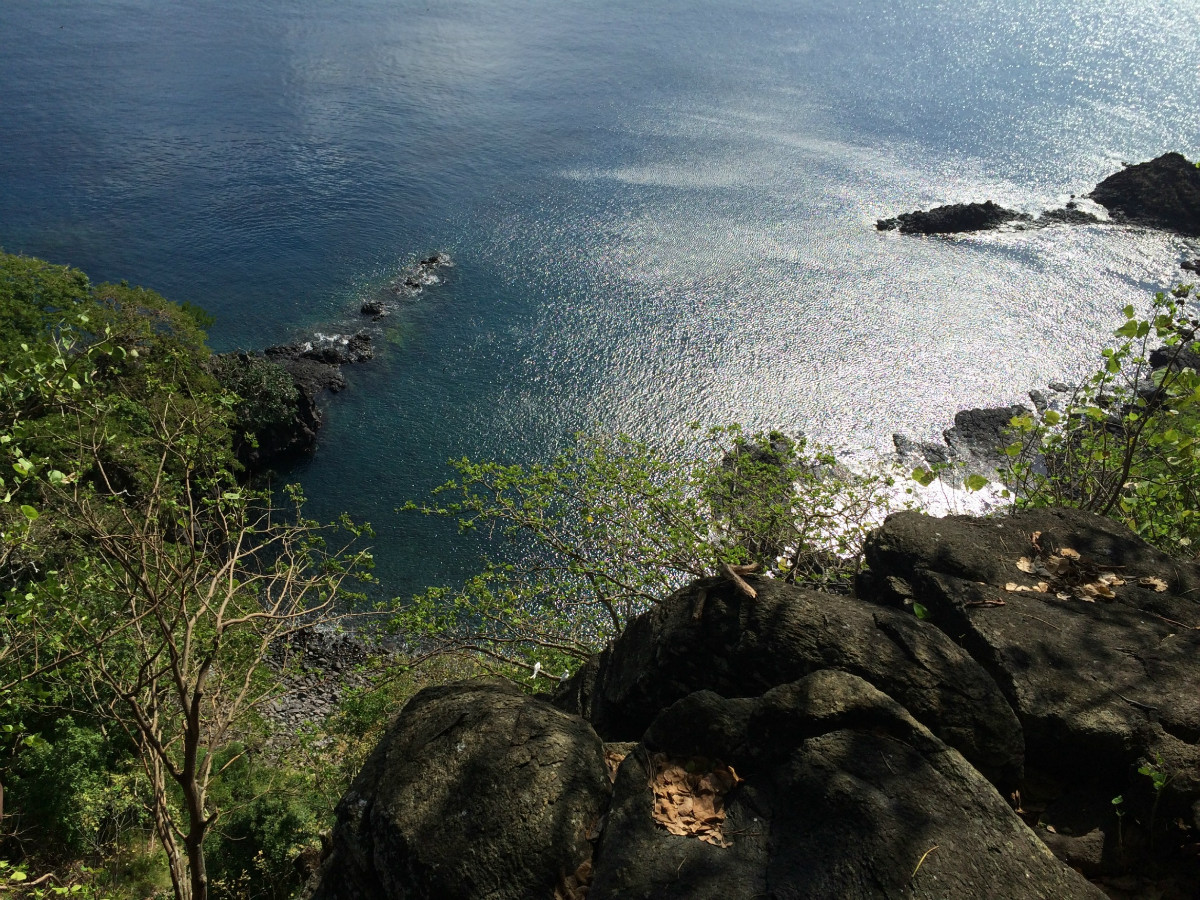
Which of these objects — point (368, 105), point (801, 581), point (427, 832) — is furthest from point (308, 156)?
point (427, 832)

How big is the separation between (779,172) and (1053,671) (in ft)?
194

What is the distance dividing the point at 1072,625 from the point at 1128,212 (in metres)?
61.0

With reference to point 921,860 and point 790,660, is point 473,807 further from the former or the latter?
point 921,860

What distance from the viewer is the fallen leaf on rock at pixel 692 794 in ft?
21.0

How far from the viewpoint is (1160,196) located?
5416 centimetres

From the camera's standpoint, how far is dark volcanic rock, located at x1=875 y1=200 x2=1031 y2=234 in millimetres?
53406

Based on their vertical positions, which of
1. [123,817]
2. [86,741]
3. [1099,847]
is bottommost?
[123,817]

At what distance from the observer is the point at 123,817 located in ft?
57.4

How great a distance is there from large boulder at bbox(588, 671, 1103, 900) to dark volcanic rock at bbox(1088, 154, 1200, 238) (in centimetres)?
6325

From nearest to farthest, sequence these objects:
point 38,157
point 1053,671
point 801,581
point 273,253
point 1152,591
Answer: point 1053,671 → point 1152,591 → point 801,581 → point 273,253 → point 38,157

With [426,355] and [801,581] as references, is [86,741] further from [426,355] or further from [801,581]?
[426,355]

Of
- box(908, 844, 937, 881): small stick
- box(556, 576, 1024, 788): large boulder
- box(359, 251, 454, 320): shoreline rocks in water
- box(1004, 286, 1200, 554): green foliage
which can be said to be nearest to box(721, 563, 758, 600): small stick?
box(556, 576, 1024, 788): large boulder

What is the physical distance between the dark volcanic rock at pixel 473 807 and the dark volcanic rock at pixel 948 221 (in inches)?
2128

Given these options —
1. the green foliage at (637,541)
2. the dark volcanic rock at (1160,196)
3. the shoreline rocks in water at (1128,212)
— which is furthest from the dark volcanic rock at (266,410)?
the dark volcanic rock at (1160,196)
